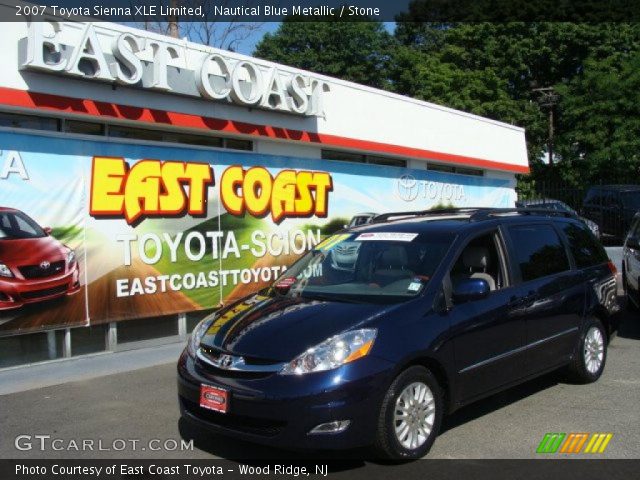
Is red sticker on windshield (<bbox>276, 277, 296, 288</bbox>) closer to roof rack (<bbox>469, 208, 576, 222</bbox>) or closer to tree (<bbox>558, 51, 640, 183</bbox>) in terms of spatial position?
roof rack (<bbox>469, 208, 576, 222</bbox>)

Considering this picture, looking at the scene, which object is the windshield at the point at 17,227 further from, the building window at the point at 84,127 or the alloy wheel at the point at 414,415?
the alloy wheel at the point at 414,415

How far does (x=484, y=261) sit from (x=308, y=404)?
2.29m

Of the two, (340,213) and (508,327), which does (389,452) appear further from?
(340,213)

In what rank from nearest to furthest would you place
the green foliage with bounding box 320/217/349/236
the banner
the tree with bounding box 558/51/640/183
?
the banner < the green foliage with bounding box 320/217/349/236 < the tree with bounding box 558/51/640/183

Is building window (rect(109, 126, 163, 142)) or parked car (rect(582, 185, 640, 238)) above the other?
building window (rect(109, 126, 163, 142))

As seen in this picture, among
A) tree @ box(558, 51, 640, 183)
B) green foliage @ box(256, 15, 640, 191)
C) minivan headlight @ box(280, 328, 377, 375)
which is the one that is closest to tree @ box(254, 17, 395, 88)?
green foliage @ box(256, 15, 640, 191)

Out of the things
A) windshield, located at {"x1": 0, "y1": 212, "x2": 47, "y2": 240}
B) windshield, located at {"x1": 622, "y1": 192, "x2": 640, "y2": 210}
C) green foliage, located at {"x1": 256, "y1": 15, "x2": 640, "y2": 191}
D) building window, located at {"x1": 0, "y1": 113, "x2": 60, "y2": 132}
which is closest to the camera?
windshield, located at {"x1": 0, "y1": 212, "x2": 47, "y2": 240}

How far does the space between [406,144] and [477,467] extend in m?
10.4

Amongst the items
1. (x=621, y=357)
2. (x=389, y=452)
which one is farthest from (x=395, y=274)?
(x=621, y=357)

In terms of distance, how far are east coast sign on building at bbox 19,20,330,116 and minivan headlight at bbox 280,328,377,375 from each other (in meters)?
5.32

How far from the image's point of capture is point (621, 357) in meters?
7.83

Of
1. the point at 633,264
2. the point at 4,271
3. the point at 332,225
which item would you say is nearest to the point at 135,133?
the point at 4,271

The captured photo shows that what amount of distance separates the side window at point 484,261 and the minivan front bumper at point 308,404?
4.90ft

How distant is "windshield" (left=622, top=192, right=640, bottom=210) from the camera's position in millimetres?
20142
